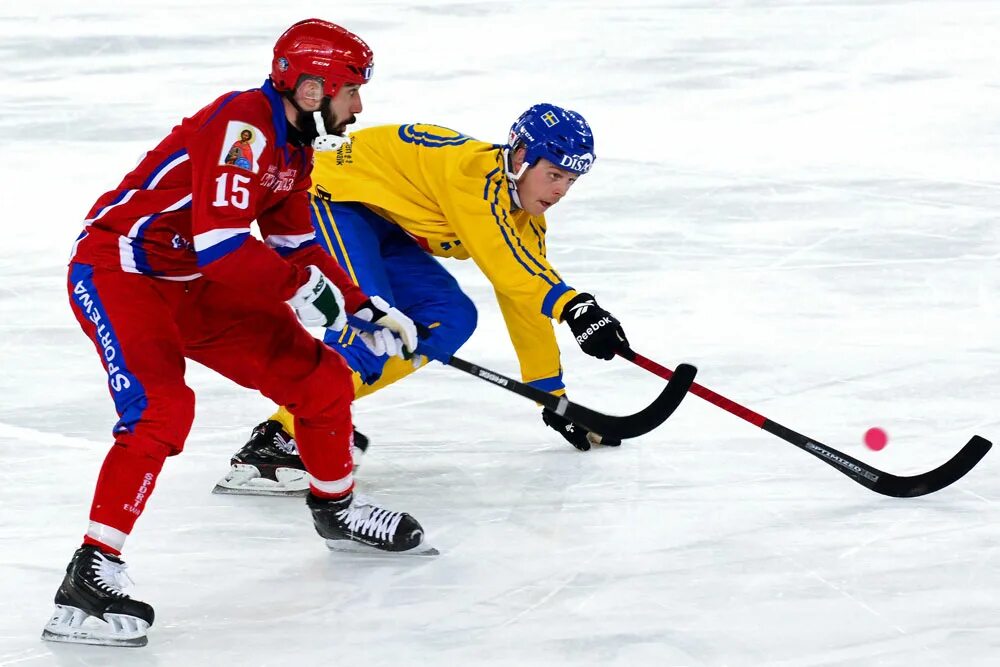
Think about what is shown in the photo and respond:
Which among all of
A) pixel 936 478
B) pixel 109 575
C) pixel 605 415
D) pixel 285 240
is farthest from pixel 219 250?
pixel 936 478

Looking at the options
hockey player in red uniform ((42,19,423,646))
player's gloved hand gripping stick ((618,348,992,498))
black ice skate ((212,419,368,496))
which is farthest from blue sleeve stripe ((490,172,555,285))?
black ice skate ((212,419,368,496))

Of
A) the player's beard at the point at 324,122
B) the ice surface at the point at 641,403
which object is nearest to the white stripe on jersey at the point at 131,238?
the player's beard at the point at 324,122

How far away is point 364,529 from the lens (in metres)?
3.30

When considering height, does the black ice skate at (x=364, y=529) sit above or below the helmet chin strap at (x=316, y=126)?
below

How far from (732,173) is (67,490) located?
3.62 meters

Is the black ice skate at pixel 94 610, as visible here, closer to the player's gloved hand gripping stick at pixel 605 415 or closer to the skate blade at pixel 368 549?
the skate blade at pixel 368 549

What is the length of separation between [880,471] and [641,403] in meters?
A: 0.93

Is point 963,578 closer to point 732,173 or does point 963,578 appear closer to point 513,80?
point 732,173

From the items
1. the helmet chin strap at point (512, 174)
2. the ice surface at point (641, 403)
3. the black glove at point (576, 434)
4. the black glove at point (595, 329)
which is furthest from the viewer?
the black glove at point (576, 434)

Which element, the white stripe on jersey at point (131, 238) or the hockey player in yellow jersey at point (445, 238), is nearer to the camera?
the white stripe on jersey at point (131, 238)

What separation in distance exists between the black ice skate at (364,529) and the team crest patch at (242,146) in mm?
833

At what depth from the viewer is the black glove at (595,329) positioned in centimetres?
341

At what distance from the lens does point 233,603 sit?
3033mm

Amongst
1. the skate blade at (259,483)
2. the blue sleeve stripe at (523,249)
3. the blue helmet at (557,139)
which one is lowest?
the skate blade at (259,483)
